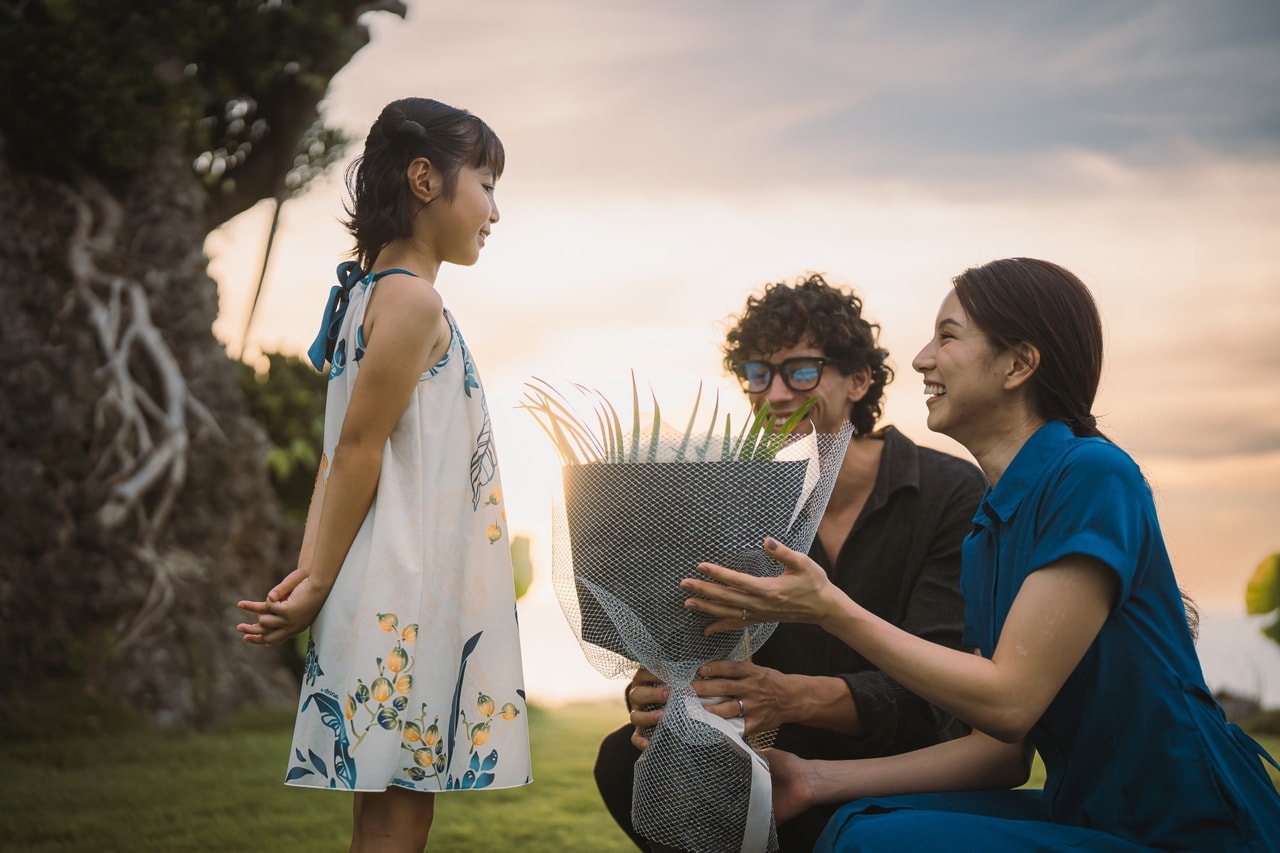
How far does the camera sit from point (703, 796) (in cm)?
217

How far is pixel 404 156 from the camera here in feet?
8.39

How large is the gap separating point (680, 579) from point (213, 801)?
3766mm

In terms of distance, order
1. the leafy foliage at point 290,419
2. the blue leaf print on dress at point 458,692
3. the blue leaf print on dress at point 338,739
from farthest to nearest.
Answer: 1. the leafy foliage at point 290,419
2. the blue leaf print on dress at point 458,692
3. the blue leaf print on dress at point 338,739

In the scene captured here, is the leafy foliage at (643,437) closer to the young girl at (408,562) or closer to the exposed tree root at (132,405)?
the young girl at (408,562)

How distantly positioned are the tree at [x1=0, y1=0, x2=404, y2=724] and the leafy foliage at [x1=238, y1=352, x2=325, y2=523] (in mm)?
767

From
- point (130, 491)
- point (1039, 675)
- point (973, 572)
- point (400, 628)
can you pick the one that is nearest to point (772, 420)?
point (973, 572)

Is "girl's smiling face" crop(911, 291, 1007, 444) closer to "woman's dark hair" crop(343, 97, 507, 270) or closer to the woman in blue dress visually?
the woman in blue dress

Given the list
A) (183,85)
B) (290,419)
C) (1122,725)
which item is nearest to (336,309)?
(1122,725)

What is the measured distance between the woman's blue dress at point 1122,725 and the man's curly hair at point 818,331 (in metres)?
1.14

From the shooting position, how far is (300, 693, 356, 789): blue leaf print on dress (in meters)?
2.27

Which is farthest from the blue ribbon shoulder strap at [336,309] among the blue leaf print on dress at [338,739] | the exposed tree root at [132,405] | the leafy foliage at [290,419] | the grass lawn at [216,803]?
the leafy foliage at [290,419]

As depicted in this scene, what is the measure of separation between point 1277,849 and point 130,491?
6858mm

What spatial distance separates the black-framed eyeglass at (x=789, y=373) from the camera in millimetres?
3021

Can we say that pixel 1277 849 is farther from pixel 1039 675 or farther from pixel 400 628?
pixel 400 628
